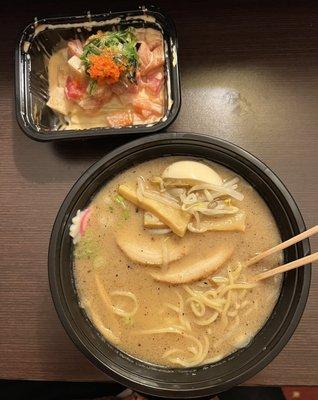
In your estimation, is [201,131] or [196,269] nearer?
[196,269]

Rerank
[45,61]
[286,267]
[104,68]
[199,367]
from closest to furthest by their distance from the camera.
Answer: [286,267], [199,367], [104,68], [45,61]

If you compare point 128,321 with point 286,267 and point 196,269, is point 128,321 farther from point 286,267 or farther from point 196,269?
point 286,267

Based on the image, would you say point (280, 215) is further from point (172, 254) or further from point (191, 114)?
point (191, 114)

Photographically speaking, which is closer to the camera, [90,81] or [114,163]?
[114,163]

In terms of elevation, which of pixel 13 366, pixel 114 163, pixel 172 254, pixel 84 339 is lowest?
pixel 13 366

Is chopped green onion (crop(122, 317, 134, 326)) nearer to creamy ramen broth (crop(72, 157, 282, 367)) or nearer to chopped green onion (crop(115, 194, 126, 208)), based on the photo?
creamy ramen broth (crop(72, 157, 282, 367))

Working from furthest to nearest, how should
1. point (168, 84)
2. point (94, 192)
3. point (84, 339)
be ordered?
point (168, 84) → point (94, 192) → point (84, 339)

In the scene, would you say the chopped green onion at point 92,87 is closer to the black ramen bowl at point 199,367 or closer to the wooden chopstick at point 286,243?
the black ramen bowl at point 199,367

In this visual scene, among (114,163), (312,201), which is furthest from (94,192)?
(312,201)

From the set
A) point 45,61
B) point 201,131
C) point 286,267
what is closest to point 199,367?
point 286,267
